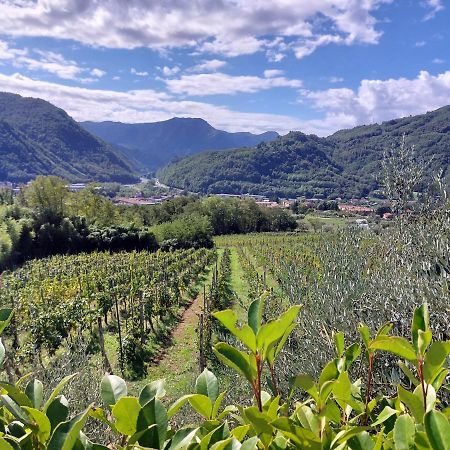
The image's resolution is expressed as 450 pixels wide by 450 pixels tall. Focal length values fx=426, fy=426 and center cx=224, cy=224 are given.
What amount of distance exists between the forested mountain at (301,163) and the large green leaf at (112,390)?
125308 millimetres

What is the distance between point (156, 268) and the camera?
24250 millimetres

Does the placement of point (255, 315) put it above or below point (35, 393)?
above

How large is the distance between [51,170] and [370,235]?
593 ft

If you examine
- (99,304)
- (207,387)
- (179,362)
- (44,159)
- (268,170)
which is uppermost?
(44,159)

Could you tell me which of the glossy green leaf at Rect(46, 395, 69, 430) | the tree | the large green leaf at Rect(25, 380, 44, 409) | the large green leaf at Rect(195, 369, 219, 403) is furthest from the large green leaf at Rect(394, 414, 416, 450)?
the tree

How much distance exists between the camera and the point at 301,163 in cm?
16312

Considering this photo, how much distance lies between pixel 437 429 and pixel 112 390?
2.06ft

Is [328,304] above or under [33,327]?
above

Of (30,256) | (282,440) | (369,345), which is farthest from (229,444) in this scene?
(30,256)

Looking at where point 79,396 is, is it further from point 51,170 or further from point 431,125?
point 51,170

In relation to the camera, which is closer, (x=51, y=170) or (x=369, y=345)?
(x=369, y=345)

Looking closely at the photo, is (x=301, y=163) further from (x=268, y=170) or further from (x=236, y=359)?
(x=236, y=359)

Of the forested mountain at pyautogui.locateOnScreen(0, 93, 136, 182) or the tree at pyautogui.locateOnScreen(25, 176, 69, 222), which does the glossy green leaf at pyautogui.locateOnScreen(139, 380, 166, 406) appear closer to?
the tree at pyautogui.locateOnScreen(25, 176, 69, 222)

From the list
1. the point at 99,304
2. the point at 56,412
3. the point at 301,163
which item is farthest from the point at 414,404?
the point at 301,163
